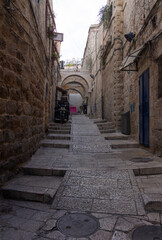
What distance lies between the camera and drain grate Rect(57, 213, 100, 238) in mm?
2104

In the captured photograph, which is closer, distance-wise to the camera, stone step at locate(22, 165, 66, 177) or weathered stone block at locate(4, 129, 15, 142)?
weathered stone block at locate(4, 129, 15, 142)

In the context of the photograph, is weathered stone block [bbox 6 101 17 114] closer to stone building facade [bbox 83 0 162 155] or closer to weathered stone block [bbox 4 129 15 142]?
weathered stone block [bbox 4 129 15 142]

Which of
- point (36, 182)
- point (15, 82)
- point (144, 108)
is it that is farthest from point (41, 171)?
point (144, 108)

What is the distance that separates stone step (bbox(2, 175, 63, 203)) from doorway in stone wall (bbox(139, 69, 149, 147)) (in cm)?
328

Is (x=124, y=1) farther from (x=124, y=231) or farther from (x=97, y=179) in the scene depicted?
(x=124, y=231)

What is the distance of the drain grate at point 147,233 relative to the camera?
1.99 metres

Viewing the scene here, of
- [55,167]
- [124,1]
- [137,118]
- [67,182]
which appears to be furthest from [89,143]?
[124,1]

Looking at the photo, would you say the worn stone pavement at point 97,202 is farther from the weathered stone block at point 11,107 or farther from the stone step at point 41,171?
the weathered stone block at point 11,107

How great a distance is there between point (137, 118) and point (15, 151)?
4.53 metres

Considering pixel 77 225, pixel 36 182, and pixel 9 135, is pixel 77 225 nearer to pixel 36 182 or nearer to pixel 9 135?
pixel 36 182

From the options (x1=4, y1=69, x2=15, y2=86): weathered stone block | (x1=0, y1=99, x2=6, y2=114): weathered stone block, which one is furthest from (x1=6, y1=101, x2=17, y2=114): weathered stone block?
(x1=4, y1=69, x2=15, y2=86): weathered stone block

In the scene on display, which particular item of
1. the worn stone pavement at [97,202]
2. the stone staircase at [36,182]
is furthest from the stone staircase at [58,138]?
the worn stone pavement at [97,202]

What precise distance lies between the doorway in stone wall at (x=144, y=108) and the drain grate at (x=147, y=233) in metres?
3.56

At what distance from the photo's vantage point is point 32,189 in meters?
3.06
